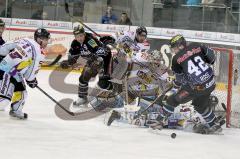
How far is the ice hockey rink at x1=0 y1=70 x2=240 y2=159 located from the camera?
375 centimetres

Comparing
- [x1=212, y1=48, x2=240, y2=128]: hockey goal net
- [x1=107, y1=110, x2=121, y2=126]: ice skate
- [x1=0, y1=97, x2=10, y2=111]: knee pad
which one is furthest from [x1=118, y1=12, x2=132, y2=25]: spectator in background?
[x1=107, y1=110, x2=121, y2=126]: ice skate

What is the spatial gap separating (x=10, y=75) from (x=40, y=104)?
1.22 meters

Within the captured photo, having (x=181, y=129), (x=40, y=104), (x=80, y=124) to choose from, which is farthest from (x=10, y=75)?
(x=181, y=129)

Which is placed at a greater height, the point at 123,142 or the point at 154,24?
the point at 154,24

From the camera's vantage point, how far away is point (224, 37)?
855 centimetres

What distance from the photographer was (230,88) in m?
5.25

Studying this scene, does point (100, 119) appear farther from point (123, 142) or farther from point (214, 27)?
point (214, 27)

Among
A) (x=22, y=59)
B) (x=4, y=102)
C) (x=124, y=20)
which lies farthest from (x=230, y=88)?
(x=124, y=20)

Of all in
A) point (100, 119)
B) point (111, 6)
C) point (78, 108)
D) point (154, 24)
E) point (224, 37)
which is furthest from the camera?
point (111, 6)

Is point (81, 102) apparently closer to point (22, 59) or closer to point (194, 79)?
point (22, 59)

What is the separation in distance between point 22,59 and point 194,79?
1.50m

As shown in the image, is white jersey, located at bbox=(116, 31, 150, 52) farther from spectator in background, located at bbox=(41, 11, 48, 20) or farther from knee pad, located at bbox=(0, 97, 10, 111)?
spectator in background, located at bbox=(41, 11, 48, 20)

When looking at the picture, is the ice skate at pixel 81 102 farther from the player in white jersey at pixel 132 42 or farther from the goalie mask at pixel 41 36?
the goalie mask at pixel 41 36

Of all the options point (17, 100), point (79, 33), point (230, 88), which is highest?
point (79, 33)
